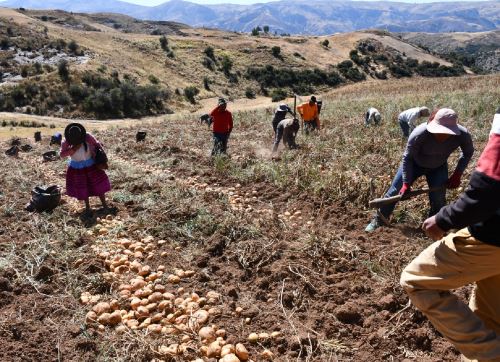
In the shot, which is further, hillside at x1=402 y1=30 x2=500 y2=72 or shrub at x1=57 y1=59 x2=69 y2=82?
hillside at x1=402 y1=30 x2=500 y2=72

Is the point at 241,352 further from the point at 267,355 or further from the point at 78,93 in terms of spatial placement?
the point at 78,93

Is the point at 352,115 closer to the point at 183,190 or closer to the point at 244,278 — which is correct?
the point at 183,190

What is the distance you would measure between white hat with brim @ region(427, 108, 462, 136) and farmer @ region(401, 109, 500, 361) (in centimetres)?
160

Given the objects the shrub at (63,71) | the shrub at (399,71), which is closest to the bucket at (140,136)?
the shrub at (63,71)

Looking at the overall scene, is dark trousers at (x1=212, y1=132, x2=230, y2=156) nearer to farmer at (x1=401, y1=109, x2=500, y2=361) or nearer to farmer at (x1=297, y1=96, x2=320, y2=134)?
farmer at (x1=297, y1=96, x2=320, y2=134)

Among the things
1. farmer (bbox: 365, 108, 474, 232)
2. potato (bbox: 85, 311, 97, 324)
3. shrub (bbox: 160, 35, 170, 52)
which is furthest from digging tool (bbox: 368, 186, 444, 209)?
shrub (bbox: 160, 35, 170, 52)

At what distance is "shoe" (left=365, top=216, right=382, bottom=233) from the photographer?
4.50 metres

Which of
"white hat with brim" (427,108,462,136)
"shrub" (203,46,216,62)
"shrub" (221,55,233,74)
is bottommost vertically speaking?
"white hat with brim" (427,108,462,136)

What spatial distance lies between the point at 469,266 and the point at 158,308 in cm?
217

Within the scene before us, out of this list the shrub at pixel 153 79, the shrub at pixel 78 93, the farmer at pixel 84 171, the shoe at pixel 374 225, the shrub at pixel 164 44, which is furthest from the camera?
the shrub at pixel 164 44

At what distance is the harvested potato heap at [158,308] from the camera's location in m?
2.90

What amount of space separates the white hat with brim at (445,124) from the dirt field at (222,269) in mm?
1021

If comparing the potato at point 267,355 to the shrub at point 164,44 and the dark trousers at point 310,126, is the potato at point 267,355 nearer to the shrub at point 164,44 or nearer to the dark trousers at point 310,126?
the dark trousers at point 310,126

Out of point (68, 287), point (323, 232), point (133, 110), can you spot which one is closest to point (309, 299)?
point (323, 232)
